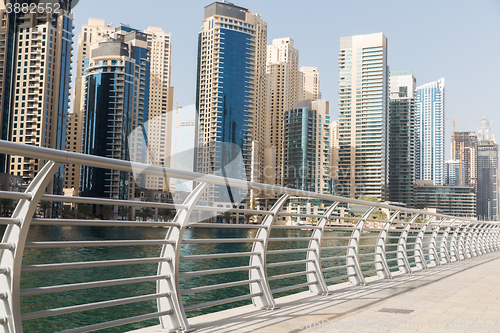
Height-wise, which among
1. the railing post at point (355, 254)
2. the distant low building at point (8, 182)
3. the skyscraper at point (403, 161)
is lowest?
the railing post at point (355, 254)

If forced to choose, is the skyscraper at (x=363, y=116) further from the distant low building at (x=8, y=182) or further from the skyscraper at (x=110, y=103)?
the distant low building at (x=8, y=182)

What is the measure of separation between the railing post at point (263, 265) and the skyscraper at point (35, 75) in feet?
374

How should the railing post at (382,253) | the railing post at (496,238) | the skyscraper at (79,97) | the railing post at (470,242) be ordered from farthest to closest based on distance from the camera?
the skyscraper at (79,97) < the railing post at (496,238) < the railing post at (470,242) < the railing post at (382,253)

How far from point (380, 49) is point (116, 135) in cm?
10939

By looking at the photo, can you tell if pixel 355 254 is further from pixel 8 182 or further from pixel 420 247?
pixel 8 182

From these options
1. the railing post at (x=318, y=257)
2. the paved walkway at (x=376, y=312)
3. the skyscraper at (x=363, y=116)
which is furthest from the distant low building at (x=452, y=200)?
the railing post at (x=318, y=257)

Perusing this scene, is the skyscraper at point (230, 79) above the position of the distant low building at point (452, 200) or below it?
above

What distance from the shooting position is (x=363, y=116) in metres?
174

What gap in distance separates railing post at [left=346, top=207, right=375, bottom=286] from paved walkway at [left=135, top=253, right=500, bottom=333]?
7.2 inches

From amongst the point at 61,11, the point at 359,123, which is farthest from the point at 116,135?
the point at 359,123

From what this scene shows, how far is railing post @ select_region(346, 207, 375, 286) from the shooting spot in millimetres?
6297

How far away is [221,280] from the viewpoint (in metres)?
22.3

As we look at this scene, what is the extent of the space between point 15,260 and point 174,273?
129 cm

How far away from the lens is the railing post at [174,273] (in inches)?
136
